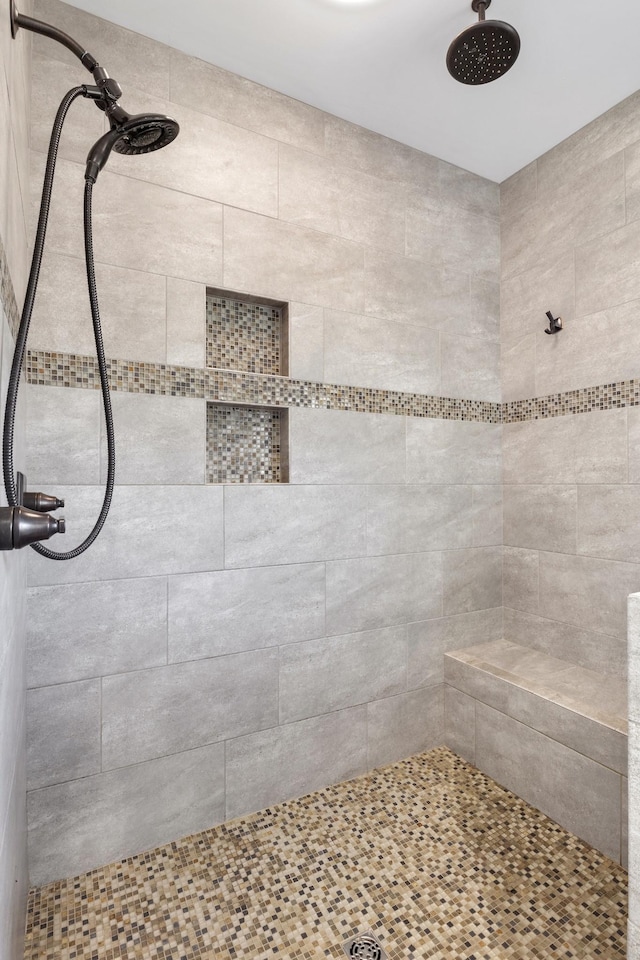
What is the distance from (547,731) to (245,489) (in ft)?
4.94

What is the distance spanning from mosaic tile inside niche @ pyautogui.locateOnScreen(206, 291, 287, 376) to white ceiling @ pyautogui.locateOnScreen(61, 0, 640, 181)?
88 cm

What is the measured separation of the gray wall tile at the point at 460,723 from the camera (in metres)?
2.38

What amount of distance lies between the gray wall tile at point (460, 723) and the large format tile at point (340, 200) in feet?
6.93

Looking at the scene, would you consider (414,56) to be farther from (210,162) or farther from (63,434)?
(63,434)

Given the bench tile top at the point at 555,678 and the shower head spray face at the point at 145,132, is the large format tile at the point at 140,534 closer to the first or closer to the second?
the shower head spray face at the point at 145,132

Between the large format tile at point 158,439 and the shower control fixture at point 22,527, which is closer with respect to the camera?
the shower control fixture at point 22,527

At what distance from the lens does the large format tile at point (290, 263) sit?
2.03m

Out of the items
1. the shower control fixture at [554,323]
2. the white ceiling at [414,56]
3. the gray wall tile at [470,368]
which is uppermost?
the white ceiling at [414,56]

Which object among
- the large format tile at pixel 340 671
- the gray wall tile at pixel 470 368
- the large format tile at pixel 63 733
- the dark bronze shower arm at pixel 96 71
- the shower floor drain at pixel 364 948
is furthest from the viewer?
the gray wall tile at pixel 470 368

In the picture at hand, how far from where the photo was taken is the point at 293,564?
84.0 inches

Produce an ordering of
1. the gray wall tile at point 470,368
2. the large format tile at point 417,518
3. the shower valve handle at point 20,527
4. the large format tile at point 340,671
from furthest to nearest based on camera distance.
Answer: the gray wall tile at point 470,368, the large format tile at point 417,518, the large format tile at point 340,671, the shower valve handle at point 20,527

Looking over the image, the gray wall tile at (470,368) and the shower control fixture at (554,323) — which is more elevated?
the shower control fixture at (554,323)

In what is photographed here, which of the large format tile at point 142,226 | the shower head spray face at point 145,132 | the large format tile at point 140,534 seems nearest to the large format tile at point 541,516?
the large format tile at point 140,534

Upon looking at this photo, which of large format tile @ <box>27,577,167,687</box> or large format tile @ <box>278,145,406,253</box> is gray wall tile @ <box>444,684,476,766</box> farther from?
large format tile @ <box>278,145,406,253</box>
